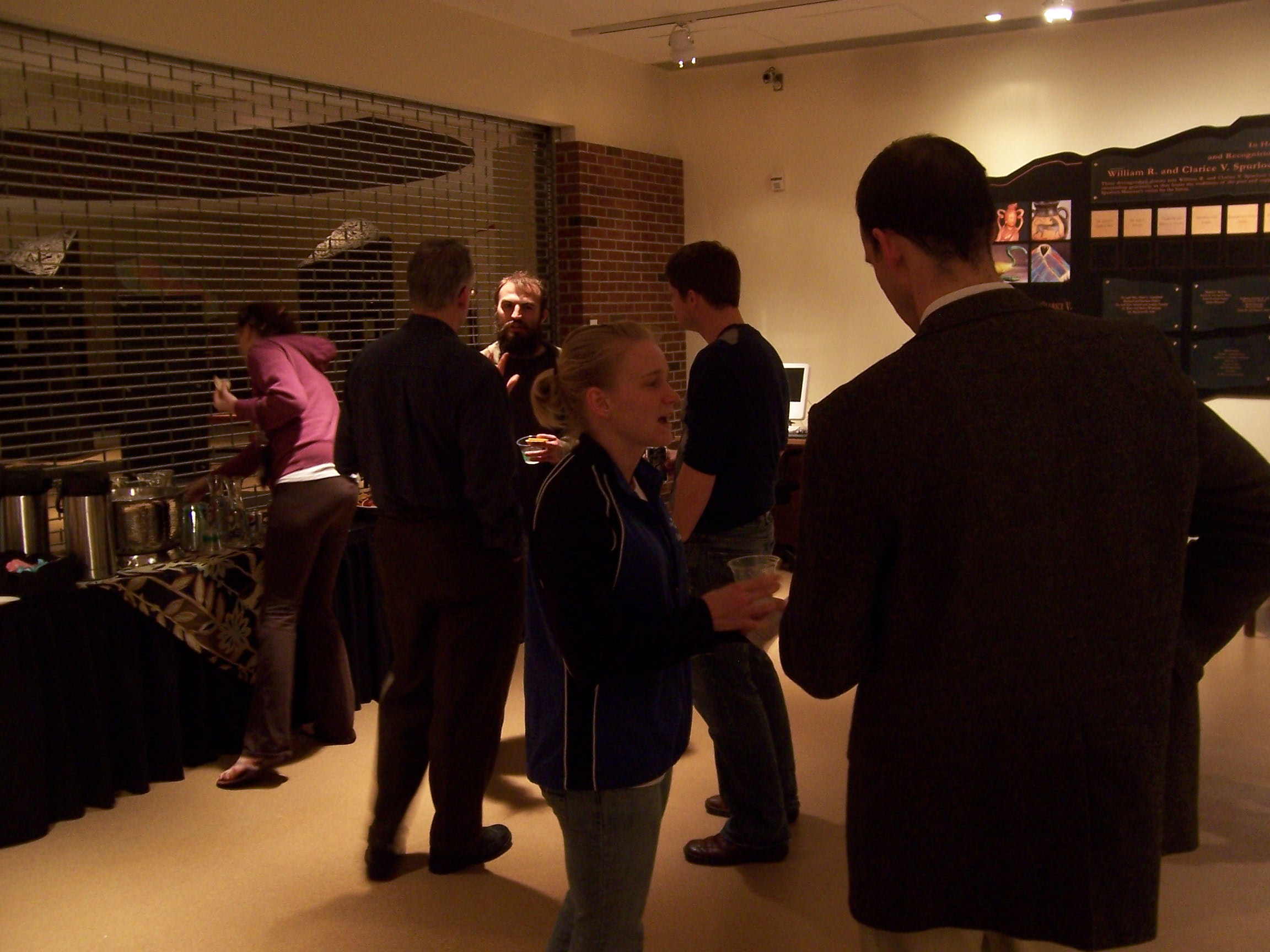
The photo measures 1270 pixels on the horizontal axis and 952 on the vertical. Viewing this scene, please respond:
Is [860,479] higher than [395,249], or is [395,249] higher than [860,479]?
[395,249]

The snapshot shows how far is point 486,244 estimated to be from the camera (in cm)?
576

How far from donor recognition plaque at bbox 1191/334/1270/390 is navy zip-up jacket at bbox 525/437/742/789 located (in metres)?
4.88

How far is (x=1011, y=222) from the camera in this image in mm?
6156

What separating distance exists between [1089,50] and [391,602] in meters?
4.86

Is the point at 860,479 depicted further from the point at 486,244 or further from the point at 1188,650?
the point at 486,244

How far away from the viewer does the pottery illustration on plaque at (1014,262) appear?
6160 millimetres

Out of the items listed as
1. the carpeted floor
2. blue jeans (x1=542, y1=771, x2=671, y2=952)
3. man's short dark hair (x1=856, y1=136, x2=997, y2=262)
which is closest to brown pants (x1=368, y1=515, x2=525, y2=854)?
the carpeted floor

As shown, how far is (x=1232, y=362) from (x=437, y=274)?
454 centimetres

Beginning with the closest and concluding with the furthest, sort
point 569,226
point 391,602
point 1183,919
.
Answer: point 1183,919, point 391,602, point 569,226

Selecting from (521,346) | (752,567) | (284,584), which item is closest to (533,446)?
(521,346)

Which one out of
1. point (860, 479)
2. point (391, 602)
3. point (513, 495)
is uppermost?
point (860, 479)

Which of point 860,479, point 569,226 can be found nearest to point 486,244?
point 569,226

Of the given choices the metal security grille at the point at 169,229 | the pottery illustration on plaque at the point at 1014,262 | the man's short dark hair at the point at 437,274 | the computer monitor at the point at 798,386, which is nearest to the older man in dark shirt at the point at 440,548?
the man's short dark hair at the point at 437,274

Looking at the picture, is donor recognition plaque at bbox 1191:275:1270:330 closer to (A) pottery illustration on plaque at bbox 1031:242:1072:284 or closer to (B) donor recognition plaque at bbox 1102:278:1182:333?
(B) donor recognition plaque at bbox 1102:278:1182:333
